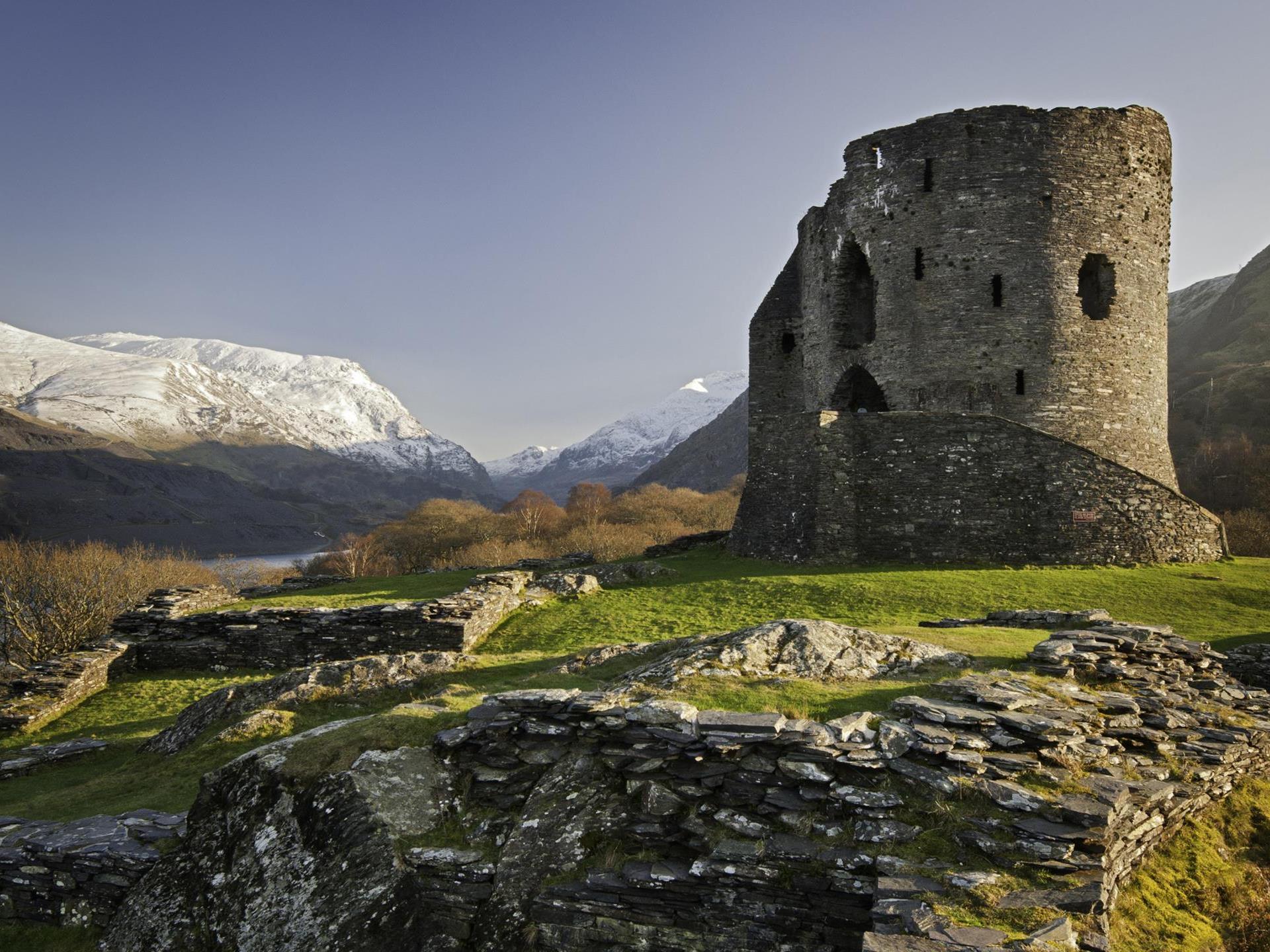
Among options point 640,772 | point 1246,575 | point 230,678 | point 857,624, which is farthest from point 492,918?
point 1246,575

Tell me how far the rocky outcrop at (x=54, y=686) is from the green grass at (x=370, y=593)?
296 centimetres

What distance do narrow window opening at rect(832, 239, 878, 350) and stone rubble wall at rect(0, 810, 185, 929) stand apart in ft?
87.3

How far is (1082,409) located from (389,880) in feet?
87.3

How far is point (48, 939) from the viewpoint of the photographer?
9828 mm

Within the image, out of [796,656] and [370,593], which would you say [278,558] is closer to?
[370,593]

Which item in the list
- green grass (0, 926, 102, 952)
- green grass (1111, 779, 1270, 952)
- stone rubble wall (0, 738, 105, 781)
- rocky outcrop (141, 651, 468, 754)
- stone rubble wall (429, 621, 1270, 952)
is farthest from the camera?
stone rubble wall (0, 738, 105, 781)

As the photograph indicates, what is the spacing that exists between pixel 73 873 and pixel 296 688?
4.51 metres

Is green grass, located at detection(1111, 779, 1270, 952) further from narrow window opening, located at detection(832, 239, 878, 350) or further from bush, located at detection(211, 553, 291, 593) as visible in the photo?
bush, located at detection(211, 553, 291, 593)

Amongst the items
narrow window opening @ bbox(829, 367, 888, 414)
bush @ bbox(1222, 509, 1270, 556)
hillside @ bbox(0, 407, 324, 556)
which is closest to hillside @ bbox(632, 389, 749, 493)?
hillside @ bbox(0, 407, 324, 556)

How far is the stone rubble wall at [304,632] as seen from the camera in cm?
1897

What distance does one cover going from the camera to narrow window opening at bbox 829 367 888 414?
1166 inches

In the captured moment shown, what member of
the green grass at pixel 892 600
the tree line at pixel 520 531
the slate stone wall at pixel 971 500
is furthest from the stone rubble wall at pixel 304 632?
the tree line at pixel 520 531

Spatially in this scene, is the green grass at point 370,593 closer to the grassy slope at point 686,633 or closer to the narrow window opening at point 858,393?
the grassy slope at point 686,633

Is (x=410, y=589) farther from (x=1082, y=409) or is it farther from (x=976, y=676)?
(x=1082, y=409)
